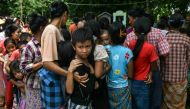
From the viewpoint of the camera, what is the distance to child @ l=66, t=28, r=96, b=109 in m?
3.71

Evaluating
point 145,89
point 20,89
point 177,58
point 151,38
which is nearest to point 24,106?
point 20,89

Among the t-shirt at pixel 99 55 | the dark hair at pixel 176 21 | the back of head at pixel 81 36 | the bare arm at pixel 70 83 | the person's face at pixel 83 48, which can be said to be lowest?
the bare arm at pixel 70 83

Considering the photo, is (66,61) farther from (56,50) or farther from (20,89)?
(20,89)

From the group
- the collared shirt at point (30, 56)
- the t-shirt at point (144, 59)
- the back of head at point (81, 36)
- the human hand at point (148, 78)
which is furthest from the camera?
the human hand at point (148, 78)

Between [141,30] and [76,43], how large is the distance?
50.1 inches

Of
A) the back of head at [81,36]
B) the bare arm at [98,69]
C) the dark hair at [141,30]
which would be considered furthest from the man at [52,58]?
the dark hair at [141,30]

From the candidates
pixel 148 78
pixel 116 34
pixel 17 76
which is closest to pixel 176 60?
pixel 148 78

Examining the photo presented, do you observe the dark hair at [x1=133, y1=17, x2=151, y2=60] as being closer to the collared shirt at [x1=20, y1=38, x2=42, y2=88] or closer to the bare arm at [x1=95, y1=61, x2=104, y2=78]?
the bare arm at [x1=95, y1=61, x2=104, y2=78]

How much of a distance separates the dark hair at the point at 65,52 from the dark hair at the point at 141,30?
1.13 m

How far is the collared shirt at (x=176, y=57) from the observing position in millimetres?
5445

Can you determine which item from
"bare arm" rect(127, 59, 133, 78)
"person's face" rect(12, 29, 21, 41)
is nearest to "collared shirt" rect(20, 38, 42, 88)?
"bare arm" rect(127, 59, 133, 78)

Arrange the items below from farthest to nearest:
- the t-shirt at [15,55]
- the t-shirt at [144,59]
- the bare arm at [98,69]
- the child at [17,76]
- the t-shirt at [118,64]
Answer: the t-shirt at [15,55] → the child at [17,76] → the t-shirt at [144,59] → the t-shirt at [118,64] → the bare arm at [98,69]

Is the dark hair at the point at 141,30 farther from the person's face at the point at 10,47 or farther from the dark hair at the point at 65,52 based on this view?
the person's face at the point at 10,47

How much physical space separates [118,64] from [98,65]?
0.69 meters
